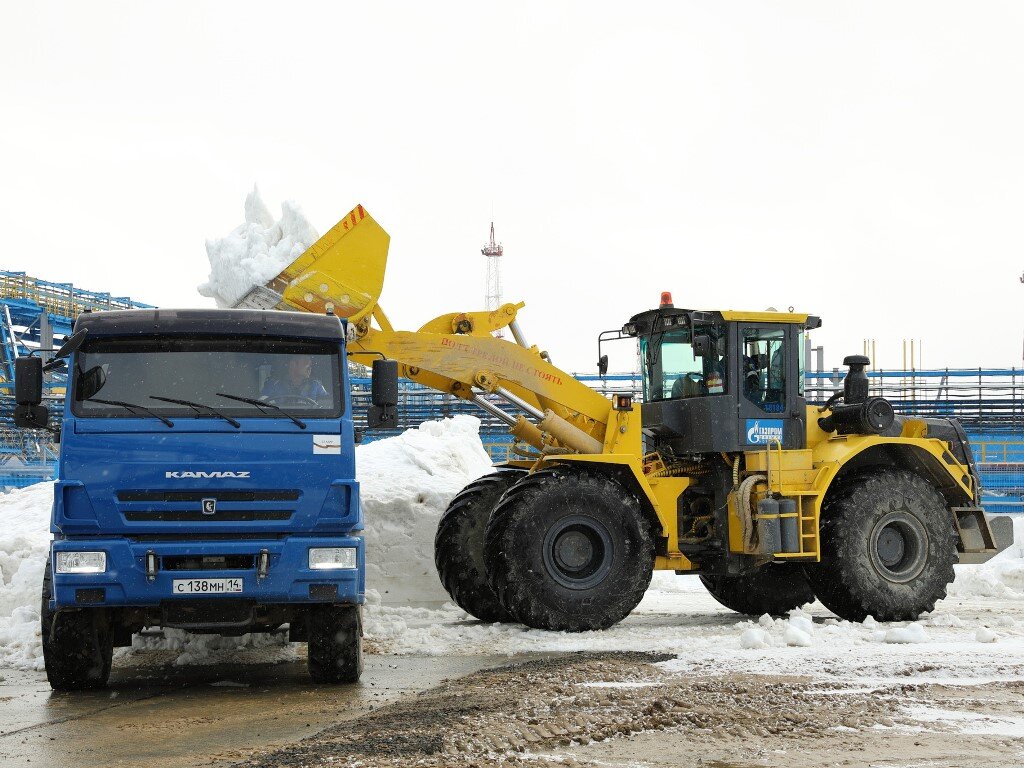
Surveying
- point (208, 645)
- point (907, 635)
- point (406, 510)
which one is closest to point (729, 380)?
point (907, 635)

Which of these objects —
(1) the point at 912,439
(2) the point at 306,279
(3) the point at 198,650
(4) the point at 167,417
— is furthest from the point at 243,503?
(1) the point at 912,439

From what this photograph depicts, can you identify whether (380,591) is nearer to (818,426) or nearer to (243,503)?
(818,426)

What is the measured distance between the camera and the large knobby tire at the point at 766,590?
14.4 meters

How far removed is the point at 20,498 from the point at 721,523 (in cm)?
1056

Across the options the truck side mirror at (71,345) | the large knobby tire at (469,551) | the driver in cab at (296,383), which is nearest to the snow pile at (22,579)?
the truck side mirror at (71,345)

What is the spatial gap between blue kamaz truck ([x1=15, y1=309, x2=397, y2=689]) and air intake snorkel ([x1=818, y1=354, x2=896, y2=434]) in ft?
20.6

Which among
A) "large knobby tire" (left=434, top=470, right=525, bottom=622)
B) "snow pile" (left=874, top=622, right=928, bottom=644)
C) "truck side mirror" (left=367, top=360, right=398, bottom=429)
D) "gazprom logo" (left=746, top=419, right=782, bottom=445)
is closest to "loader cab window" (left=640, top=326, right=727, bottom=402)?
"gazprom logo" (left=746, top=419, right=782, bottom=445)

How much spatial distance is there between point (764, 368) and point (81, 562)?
747cm

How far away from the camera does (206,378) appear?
9.09 metres

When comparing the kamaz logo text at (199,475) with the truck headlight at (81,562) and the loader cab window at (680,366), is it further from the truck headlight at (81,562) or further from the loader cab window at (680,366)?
the loader cab window at (680,366)

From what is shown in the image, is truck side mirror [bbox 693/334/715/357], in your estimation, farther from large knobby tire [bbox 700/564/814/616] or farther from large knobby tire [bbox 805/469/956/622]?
large knobby tire [bbox 700/564/814/616]

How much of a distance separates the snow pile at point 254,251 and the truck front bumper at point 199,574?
13.8 ft

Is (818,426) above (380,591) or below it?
above

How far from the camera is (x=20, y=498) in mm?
18688
